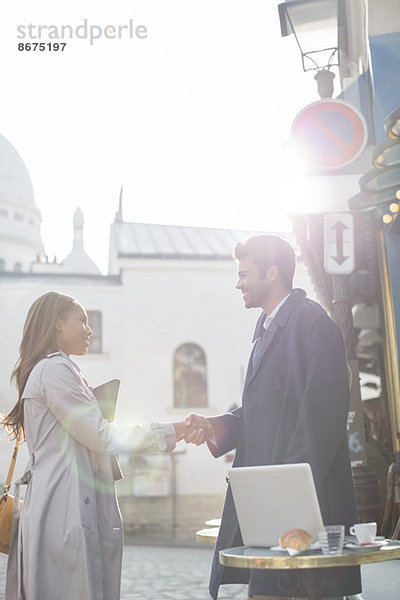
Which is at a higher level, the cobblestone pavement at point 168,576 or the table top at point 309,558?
the table top at point 309,558

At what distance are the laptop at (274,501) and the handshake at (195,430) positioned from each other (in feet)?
2.98

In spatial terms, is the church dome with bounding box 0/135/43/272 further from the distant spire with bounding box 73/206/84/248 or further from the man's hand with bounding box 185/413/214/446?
the man's hand with bounding box 185/413/214/446

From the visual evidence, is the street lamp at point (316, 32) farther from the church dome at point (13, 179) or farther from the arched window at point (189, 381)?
the church dome at point (13, 179)

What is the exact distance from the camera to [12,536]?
355 cm

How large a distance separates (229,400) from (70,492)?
23011mm

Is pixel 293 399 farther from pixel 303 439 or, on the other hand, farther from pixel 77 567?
pixel 77 567

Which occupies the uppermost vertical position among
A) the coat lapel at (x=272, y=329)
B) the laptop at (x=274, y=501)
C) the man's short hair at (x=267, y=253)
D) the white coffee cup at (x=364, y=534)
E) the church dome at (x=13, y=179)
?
the church dome at (x=13, y=179)

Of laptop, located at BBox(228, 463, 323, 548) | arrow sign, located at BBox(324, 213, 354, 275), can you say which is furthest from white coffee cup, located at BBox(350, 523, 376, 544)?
arrow sign, located at BBox(324, 213, 354, 275)

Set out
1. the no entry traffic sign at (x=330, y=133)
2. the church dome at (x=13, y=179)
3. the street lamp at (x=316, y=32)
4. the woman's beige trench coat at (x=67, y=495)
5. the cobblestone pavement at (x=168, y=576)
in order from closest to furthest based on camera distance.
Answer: the woman's beige trench coat at (x=67, y=495)
the no entry traffic sign at (x=330, y=133)
the street lamp at (x=316, y=32)
the cobblestone pavement at (x=168, y=576)
the church dome at (x=13, y=179)

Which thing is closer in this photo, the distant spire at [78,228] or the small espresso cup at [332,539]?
the small espresso cup at [332,539]

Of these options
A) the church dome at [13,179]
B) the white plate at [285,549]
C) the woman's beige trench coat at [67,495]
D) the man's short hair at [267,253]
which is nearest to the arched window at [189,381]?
the woman's beige trench coat at [67,495]

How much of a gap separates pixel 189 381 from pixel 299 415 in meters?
23.3

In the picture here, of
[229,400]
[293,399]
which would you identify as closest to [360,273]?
[293,399]

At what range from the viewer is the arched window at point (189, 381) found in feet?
85.7
